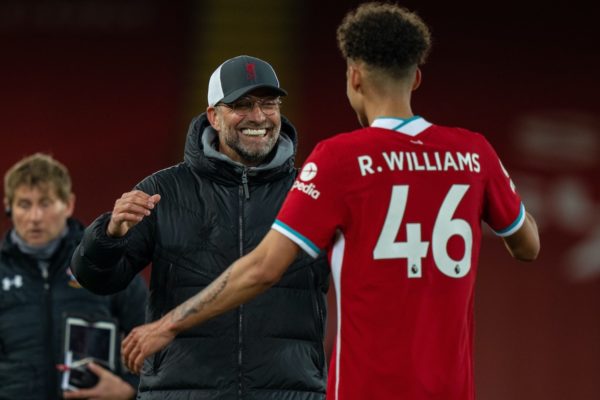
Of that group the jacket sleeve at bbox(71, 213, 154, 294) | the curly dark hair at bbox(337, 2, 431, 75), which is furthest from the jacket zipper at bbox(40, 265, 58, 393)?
the curly dark hair at bbox(337, 2, 431, 75)

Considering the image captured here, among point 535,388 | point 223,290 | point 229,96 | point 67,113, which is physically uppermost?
point 67,113

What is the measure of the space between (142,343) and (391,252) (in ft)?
1.88

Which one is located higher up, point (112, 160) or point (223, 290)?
point (112, 160)

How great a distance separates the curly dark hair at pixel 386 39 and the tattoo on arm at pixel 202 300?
0.56 meters

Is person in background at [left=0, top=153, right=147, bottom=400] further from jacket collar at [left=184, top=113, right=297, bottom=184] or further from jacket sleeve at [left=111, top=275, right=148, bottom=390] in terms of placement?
jacket collar at [left=184, top=113, right=297, bottom=184]

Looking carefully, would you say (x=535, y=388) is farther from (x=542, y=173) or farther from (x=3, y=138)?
(x=3, y=138)

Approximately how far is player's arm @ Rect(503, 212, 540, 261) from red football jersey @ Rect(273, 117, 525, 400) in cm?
18

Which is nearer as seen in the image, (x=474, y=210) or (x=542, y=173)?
(x=474, y=210)

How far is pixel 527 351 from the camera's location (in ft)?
25.0

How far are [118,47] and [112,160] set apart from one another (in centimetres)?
71

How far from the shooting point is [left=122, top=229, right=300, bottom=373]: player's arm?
8.98 feet

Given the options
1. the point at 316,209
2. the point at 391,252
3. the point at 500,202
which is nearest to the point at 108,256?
the point at 316,209

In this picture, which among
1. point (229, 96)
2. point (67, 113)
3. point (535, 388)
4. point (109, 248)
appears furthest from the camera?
point (67, 113)

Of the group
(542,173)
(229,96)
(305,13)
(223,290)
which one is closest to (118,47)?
(305,13)
